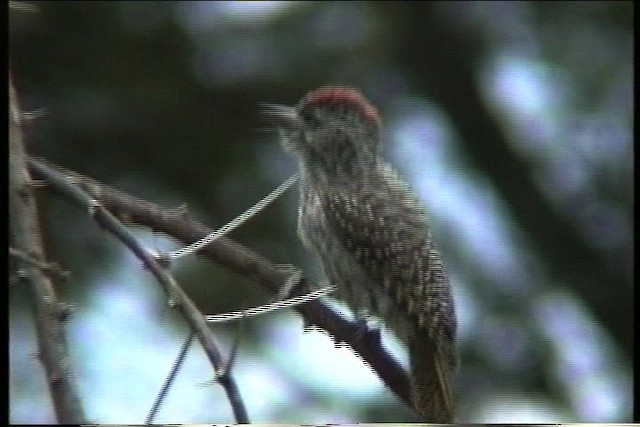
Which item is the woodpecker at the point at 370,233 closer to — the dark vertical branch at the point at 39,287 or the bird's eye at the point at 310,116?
the bird's eye at the point at 310,116

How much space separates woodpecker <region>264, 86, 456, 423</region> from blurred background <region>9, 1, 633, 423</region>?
32 millimetres

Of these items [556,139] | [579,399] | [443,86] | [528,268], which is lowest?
Result: [579,399]

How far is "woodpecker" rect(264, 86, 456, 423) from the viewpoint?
1609 millimetres

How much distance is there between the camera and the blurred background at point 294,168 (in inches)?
63.7

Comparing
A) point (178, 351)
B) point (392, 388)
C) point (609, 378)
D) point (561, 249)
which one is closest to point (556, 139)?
point (561, 249)

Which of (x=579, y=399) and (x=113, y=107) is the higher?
(x=113, y=107)

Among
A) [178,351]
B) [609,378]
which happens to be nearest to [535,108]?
[609,378]

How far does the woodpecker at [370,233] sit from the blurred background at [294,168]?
0.03m

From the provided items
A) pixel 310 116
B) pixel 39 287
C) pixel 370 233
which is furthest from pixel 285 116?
pixel 39 287

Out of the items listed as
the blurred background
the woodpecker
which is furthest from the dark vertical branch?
the woodpecker

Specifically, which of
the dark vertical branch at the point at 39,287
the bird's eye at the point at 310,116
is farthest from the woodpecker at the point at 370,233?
the dark vertical branch at the point at 39,287

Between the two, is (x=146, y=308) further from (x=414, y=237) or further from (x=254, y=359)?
(x=414, y=237)

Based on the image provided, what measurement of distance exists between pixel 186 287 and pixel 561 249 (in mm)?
808

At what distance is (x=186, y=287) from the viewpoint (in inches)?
64.1
